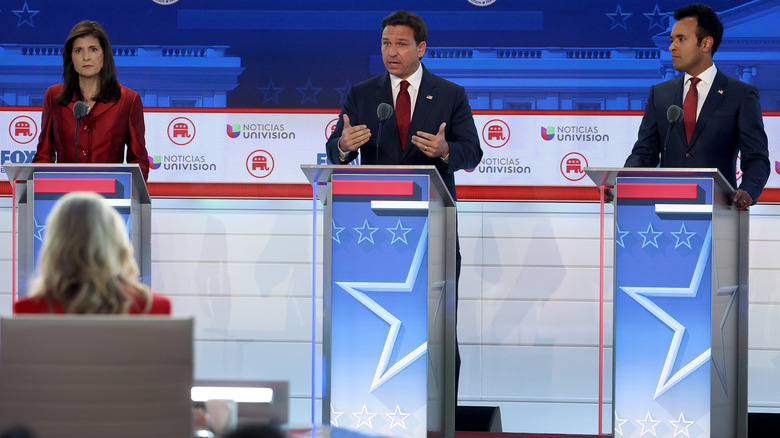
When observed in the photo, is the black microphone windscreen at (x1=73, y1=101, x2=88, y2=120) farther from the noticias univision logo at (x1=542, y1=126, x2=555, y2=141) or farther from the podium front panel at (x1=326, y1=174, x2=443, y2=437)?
the noticias univision logo at (x1=542, y1=126, x2=555, y2=141)

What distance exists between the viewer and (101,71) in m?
3.90

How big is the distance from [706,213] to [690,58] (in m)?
0.98

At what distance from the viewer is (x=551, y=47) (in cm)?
507

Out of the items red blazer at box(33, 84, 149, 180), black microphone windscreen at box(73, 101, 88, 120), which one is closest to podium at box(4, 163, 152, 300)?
black microphone windscreen at box(73, 101, 88, 120)

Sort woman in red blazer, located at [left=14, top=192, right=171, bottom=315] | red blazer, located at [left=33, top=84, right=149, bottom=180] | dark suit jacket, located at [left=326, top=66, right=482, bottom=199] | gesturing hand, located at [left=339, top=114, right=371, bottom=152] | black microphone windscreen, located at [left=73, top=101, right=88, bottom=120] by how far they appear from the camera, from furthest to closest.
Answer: red blazer, located at [left=33, top=84, right=149, bottom=180], dark suit jacket, located at [left=326, top=66, right=482, bottom=199], black microphone windscreen, located at [left=73, top=101, right=88, bottom=120], gesturing hand, located at [left=339, top=114, right=371, bottom=152], woman in red blazer, located at [left=14, top=192, right=171, bottom=315]

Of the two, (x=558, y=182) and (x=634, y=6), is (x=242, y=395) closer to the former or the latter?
(x=558, y=182)

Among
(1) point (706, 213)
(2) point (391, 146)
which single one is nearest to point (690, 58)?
(1) point (706, 213)

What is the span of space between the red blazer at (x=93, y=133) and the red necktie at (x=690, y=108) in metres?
2.19

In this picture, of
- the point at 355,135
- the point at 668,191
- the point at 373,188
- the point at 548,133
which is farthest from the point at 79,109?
the point at 548,133

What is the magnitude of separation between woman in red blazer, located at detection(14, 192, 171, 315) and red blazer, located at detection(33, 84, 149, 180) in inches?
80.2

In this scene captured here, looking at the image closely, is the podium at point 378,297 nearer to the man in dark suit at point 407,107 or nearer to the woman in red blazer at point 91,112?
the man in dark suit at point 407,107

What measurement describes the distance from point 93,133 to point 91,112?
0.29ft

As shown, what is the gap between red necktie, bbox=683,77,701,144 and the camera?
3.70 meters

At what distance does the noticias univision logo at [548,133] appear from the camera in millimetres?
5055
